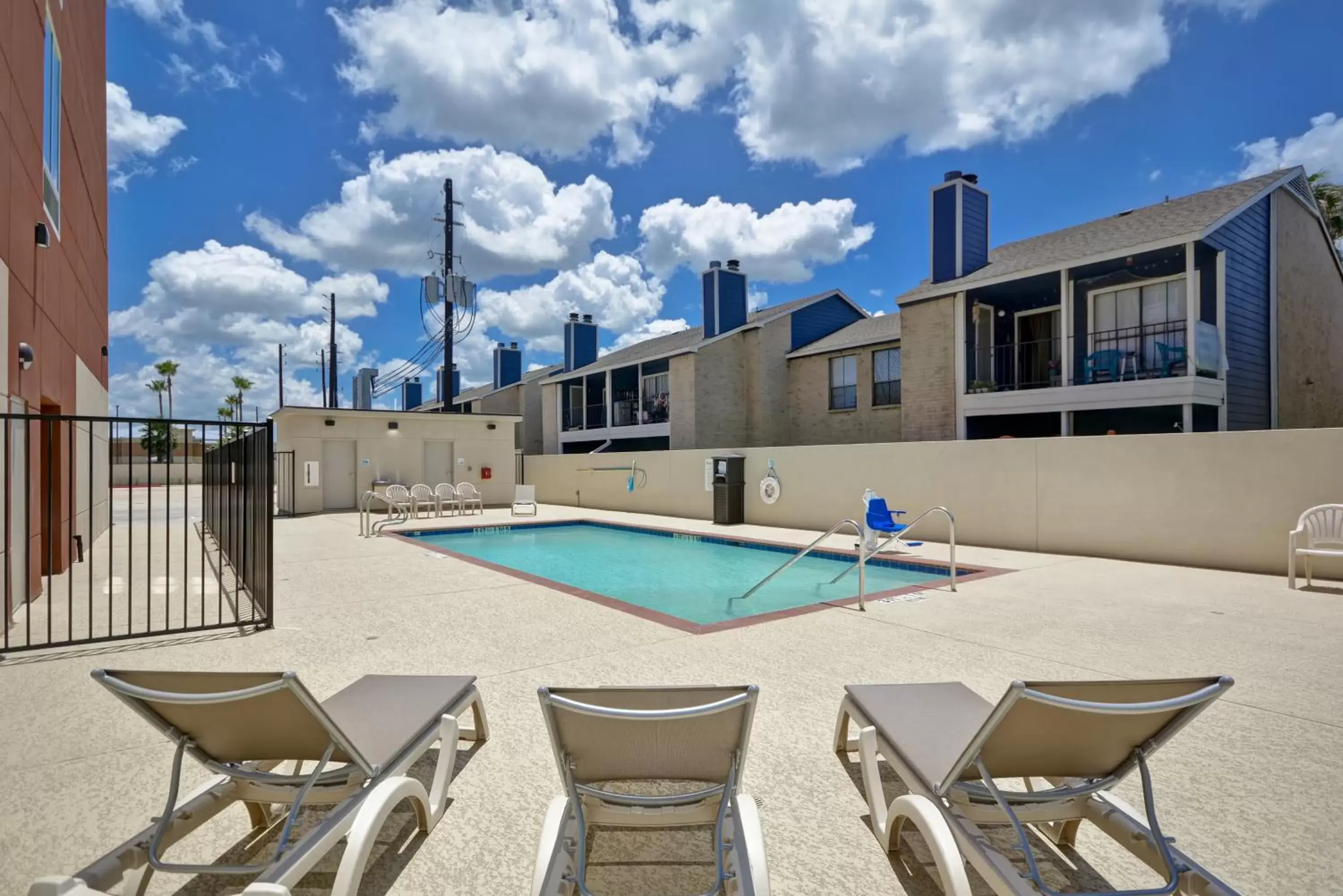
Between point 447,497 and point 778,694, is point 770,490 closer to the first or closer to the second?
point 447,497

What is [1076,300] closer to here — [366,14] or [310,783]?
[366,14]

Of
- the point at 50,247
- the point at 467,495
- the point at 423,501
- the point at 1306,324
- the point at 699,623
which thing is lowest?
the point at 699,623

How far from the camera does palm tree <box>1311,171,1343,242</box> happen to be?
19234mm

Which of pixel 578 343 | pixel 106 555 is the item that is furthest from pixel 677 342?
pixel 106 555

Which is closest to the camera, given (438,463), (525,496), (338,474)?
(525,496)

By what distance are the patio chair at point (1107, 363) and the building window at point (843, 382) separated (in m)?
6.90

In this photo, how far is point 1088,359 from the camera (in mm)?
13523

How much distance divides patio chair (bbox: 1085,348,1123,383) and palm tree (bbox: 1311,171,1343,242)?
1215cm

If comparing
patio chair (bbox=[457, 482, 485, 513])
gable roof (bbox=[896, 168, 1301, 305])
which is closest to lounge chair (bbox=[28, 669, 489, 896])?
gable roof (bbox=[896, 168, 1301, 305])

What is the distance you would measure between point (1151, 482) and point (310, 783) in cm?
1053

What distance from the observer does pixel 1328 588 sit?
7.29 metres

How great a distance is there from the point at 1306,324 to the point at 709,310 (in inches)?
608

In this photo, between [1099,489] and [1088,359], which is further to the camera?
[1088,359]

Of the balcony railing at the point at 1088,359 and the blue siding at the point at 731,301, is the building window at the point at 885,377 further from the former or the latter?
the blue siding at the point at 731,301
